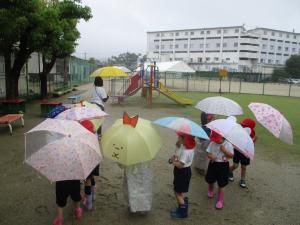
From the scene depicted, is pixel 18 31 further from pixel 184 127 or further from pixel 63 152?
pixel 184 127

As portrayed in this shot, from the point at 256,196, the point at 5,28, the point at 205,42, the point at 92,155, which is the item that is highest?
the point at 205,42

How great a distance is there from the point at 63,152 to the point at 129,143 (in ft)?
2.39

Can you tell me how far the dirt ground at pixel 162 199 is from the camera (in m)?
4.22

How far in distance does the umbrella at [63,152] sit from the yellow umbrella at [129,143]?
0.23m

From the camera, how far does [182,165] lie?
3994mm

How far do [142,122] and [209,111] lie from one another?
5.84 ft

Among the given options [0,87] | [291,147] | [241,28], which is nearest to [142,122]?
[291,147]

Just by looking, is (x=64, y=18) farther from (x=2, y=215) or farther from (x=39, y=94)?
(x=2, y=215)

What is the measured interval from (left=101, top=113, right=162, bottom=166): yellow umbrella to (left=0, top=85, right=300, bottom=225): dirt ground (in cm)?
109

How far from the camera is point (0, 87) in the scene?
14.4m

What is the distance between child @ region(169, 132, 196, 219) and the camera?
397 centimetres

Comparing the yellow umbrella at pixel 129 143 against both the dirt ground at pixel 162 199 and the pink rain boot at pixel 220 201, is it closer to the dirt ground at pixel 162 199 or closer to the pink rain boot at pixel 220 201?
the dirt ground at pixel 162 199

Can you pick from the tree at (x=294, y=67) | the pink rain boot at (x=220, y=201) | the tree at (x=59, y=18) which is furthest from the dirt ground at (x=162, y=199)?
the tree at (x=294, y=67)

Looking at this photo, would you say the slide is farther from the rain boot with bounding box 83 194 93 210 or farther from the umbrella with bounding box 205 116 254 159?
the umbrella with bounding box 205 116 254 159
